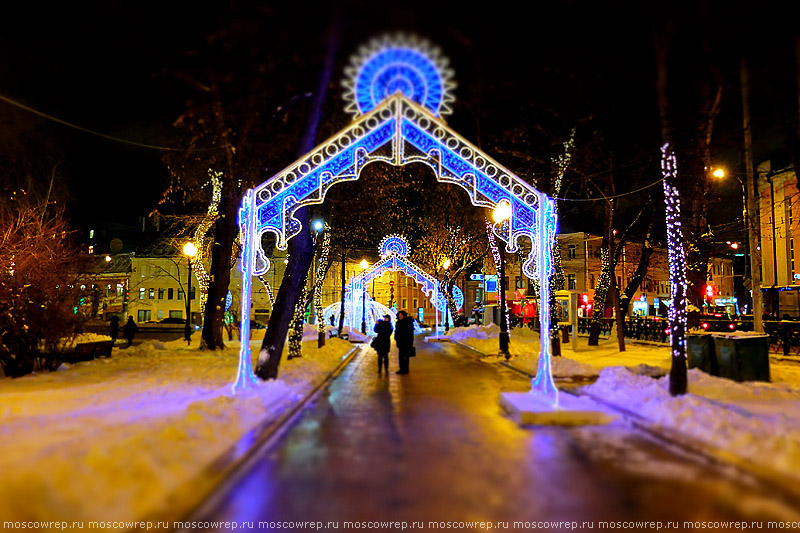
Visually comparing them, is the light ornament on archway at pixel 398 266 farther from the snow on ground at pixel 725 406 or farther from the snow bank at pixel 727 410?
the snow bank at pixel 727 410

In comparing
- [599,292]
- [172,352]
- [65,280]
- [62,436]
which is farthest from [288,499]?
[599,292]

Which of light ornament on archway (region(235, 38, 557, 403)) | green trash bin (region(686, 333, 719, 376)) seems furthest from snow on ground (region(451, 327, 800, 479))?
light ornament on archway (region(235, 38, 557, 403))

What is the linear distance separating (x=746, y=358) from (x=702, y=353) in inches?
45.9

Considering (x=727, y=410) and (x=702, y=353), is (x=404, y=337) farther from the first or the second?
(x=727, y=410)

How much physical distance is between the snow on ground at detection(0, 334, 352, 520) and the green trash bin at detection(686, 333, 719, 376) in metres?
9.90

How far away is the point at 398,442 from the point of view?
8.07 meters

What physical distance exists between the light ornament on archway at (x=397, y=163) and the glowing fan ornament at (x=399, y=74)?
21 millimetres

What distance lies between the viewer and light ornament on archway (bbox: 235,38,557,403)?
36.1 ft

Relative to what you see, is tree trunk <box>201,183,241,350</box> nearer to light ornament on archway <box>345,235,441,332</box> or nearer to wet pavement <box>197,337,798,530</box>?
light ornament on archway <box>345,235,441,332</box>

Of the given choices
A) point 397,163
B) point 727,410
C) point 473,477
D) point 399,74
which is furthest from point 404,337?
point 473,477

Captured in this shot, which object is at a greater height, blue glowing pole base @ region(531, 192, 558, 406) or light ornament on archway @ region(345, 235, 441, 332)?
light ornament on archway @ region(345, 235, 441, 332)

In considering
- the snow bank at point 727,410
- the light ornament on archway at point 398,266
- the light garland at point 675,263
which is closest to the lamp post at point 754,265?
the snow bank at point 727,410

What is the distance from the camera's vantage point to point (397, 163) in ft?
36.7

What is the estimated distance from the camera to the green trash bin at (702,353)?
46.5 ft
